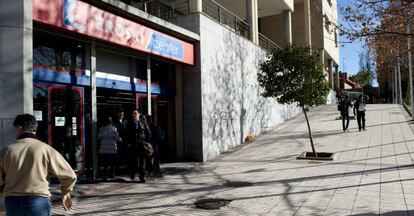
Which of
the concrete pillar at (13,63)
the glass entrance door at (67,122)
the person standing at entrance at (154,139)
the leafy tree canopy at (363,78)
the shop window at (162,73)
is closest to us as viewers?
the concrete pillar at (13,63)

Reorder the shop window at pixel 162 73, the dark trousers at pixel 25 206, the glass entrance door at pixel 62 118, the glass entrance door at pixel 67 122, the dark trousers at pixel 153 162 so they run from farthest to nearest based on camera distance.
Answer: the shop window at pixel 162 73 < the dark trousers at pixel 153 162 < the glass entrance door at pixel 67 122 < the glass entrance door at pixel 62 118 < the dark trousers at pixel 25 206

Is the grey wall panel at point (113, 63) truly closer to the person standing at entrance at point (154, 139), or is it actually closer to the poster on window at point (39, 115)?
the person standing at entrance at point (154, 139)

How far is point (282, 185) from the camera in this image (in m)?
8.53

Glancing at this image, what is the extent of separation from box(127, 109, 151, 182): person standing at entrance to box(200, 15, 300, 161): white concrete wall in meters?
3.83

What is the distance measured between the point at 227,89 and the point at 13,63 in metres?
9.01

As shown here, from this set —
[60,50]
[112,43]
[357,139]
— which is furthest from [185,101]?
[357,139]

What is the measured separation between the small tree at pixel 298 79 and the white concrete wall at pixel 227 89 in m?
2.18

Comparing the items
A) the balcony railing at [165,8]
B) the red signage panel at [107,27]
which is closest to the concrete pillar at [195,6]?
the red signage panel at [107,27]

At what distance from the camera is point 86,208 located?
6.98m

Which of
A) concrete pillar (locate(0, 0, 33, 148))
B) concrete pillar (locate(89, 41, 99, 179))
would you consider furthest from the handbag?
concrete pillar (locate(0, 0, 33, 148))

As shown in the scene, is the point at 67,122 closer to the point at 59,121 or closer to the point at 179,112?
the point at 59,121

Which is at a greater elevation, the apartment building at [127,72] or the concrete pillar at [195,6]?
the concrete pillar at [195,6]

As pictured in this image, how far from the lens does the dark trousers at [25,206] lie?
349cm

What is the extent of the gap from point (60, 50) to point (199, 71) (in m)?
5.11
